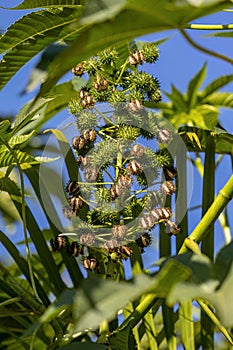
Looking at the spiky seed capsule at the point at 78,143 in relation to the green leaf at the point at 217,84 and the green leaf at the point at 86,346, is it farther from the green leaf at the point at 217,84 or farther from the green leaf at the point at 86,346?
the green leaf at the point at 217,84

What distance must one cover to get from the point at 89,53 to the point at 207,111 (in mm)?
500

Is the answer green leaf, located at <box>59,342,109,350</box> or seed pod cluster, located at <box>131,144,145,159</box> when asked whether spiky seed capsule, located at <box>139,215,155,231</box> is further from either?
green leaf, located at <box>59,342,109,350</box>

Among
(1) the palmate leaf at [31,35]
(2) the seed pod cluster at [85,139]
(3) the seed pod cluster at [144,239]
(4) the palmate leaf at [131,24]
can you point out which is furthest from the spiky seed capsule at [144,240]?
(4) the palmate leaf at [131,24]

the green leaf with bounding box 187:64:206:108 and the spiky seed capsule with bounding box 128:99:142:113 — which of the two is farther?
the green leaf with bounding box 187:64:206:108

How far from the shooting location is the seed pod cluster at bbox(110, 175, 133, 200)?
637 mm

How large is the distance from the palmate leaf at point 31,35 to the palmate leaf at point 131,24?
30cm

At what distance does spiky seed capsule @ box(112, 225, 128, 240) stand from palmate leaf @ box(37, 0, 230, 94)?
285 mm

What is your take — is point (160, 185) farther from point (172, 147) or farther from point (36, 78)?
point (36, 78)

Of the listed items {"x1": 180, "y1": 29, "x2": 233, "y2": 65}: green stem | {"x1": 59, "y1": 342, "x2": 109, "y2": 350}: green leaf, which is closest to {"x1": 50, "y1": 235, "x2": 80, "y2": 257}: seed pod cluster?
{"x1": 59, "y1": 342, "x2": 109, "y2": 350}: green leaf

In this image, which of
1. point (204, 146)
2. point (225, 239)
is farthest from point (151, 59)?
point (225, 239)

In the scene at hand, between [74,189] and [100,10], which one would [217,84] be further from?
[100,10]

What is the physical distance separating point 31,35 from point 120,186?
0.57 feet

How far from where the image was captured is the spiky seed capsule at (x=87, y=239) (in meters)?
0.65

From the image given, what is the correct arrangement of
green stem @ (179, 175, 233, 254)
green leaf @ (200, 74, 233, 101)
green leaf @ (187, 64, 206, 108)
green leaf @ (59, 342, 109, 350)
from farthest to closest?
1. green leaf @ (187, 64, 206, 108)
2. green leaf @ (200, 74, 233, 101)
3. green stem @ (179, 175, 233, 254)
4. green leaf @ (59, 342, 109, 350)
